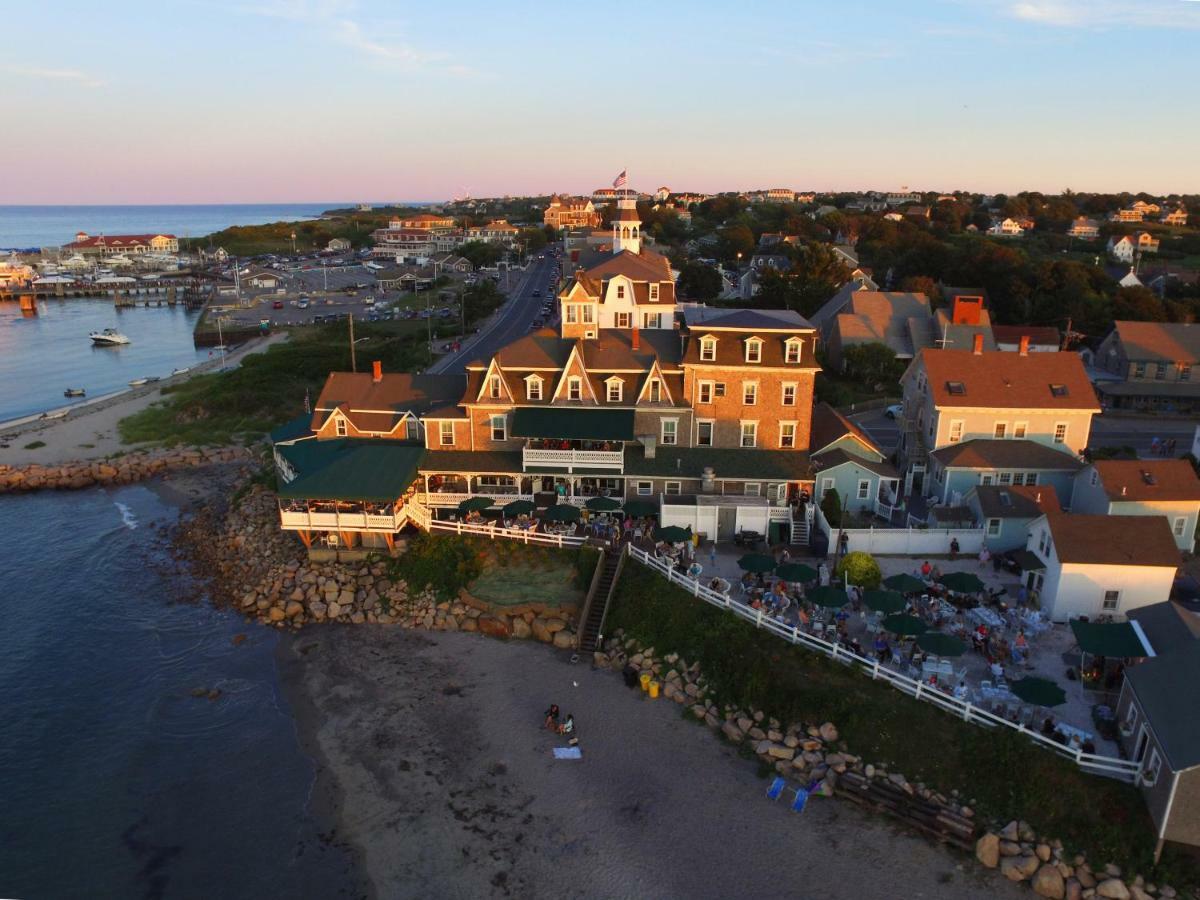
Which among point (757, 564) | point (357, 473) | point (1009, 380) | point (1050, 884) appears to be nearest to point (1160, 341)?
point (1009, 380)

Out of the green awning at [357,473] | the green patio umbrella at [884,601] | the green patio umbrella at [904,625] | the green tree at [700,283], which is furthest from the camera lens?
the green tree at [700,283]

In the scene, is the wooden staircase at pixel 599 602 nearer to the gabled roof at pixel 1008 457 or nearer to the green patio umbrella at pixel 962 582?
the green patio umbrella at pixel 962 582

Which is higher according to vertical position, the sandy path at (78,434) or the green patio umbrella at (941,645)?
the green patio umbrella at (941,645)

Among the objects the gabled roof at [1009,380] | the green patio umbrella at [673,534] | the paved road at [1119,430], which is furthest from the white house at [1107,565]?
the paved road at [1119,430]

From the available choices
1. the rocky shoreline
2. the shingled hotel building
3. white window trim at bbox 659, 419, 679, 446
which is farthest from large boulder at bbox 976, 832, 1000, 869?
the rocky shoreline

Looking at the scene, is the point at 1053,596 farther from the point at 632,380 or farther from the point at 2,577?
the point at 2,577

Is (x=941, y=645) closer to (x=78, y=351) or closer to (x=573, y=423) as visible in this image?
(x=573, y=423)
